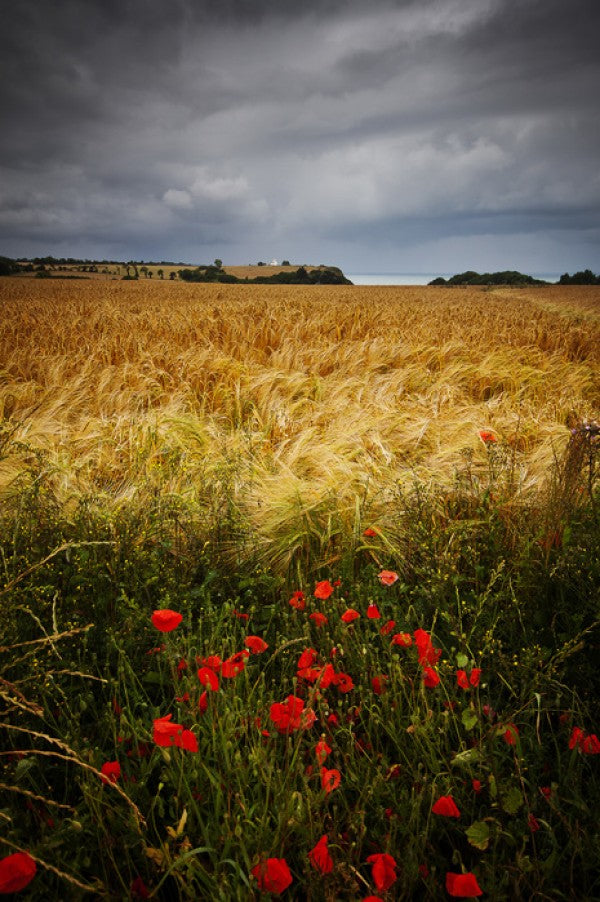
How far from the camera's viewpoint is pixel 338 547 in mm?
2119

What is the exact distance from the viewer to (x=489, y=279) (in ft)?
222

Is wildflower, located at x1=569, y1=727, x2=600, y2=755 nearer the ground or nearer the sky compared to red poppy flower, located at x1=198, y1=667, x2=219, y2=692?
nearer the ground

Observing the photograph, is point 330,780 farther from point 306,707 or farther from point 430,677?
point 430,677

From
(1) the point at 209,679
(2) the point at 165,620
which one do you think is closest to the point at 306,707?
(1) the point at 209,679

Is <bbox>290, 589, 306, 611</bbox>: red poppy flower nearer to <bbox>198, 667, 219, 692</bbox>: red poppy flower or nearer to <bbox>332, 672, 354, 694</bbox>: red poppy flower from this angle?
<bbox>332, 672, 354, 694</bbox>: red poppy flower

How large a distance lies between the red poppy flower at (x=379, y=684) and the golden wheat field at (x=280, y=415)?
810 mm

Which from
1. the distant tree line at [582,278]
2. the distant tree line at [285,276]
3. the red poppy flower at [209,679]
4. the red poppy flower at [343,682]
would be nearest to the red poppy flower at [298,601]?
the red poppy flower at [343,682]

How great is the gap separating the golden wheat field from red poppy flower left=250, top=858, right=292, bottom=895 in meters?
1.24

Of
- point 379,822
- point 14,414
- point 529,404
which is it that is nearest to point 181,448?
point 14,414

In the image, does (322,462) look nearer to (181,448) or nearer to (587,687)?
(181,448)

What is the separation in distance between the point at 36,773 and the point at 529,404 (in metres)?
4.34

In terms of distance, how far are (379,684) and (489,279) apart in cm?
7737

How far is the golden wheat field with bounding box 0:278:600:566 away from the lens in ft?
8.19

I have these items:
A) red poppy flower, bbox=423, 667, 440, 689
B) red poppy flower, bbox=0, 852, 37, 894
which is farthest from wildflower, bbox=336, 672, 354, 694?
red poppy flower, bbox=0, 852, 37, 894
